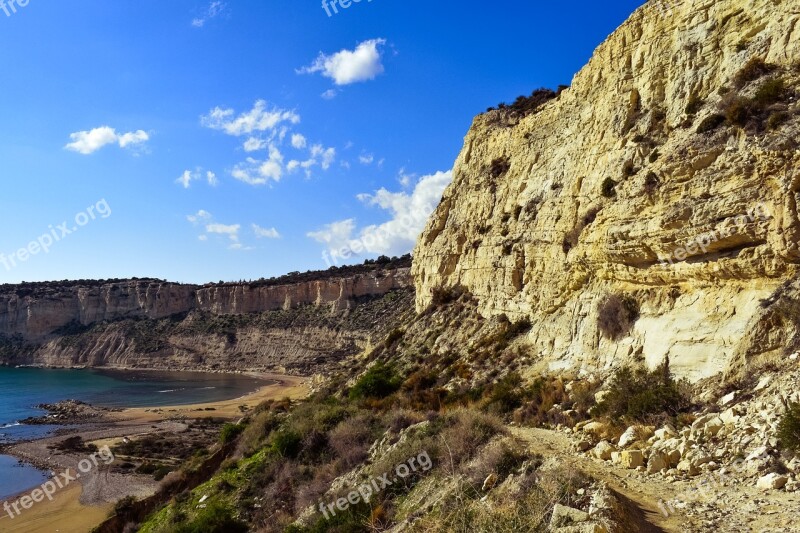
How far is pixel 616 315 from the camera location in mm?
14156

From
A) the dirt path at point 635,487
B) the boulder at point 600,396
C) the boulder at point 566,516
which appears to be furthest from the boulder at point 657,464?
the boulder at point 600,396

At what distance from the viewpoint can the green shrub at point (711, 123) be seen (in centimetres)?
1294

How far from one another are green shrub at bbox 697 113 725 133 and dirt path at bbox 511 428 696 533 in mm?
9634

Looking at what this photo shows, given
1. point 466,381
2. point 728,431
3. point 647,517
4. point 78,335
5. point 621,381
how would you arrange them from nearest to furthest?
point 647,517
point 728,431
point 621,381
point 466,381
point 78,335

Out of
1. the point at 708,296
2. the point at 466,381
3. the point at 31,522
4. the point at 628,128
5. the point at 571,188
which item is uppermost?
the point at 628,128

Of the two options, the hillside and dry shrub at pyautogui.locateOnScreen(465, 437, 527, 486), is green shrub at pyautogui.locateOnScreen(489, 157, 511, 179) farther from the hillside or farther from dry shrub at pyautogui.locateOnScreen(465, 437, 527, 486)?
dry shrub at pyautogui.locateOnScreen(465, 437, 527, 486)

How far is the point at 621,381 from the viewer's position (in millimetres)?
11156

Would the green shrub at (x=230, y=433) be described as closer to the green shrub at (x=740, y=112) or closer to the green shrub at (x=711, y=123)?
the green shrub at (x=711, y=123)

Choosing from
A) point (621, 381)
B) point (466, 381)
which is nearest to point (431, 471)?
point (621, 381)

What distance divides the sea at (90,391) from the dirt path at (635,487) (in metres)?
29.6

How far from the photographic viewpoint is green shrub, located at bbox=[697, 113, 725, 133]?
1294 cm

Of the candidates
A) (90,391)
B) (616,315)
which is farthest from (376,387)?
(90,391)

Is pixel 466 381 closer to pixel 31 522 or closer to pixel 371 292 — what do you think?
pixel 31 522

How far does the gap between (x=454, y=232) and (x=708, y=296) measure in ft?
62.7
